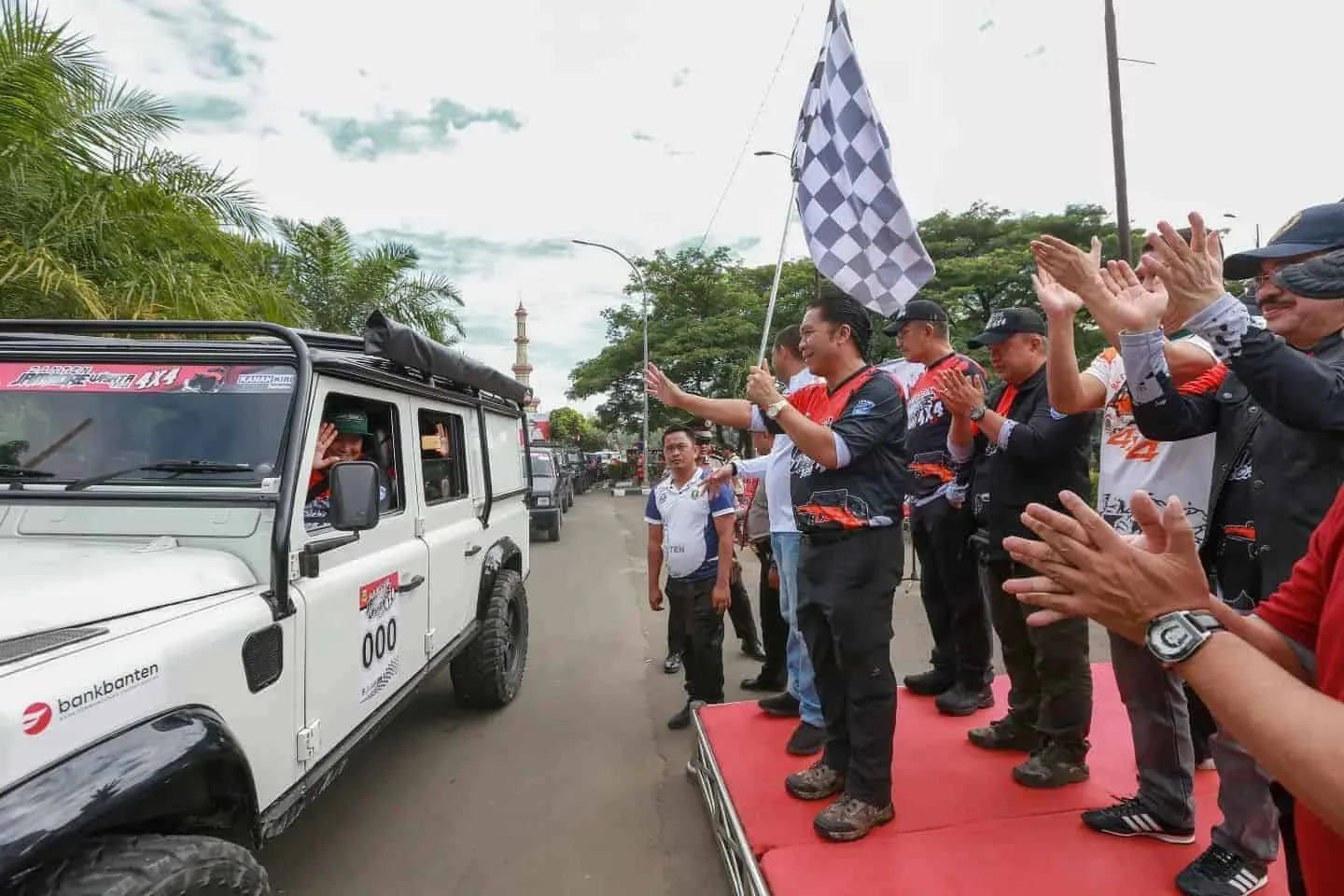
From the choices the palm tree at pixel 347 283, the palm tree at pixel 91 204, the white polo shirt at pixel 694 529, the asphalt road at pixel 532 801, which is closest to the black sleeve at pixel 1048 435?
the white polo shirt at pixel 694 529

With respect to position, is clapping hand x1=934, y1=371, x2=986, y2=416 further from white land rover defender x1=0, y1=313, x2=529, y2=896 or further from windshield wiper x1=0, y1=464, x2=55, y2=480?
windshield wiper x1=0, y1=464, x2=55, y2=480

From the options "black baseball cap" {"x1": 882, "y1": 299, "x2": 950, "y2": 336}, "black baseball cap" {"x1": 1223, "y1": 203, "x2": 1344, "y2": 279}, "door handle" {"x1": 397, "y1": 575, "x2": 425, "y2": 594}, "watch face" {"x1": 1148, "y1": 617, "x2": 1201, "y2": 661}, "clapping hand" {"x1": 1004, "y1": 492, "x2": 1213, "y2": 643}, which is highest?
"black baseball cap" {"x1": 882, "y1": 299, "x2": 950, "y2": 336}

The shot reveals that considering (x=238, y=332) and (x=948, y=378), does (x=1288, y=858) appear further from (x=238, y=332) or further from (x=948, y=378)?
(x=238, y=332)

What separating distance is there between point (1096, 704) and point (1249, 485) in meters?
2.12

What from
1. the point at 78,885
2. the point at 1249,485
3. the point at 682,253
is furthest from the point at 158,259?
the point at 682,253

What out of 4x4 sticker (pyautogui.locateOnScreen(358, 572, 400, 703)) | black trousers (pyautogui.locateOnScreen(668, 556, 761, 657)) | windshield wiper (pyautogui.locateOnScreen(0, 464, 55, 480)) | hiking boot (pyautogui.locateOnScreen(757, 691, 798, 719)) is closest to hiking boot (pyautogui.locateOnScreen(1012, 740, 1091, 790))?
hiking boot (pyautogui.locateOnScreen(757, 691, 798, 719))

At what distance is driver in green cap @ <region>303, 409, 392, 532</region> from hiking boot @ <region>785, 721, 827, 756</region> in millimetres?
2057

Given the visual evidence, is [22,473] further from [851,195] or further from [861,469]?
[851,195]

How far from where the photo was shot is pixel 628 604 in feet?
26.3

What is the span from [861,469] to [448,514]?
2.23 m

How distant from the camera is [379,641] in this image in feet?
9.64

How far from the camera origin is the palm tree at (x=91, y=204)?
5.25 metres

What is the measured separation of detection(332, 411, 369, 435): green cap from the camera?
293cm

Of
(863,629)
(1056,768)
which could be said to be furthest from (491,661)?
(1056,768)
